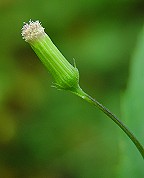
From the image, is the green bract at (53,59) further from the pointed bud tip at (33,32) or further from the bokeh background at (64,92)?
the bokeh background at (64,92)

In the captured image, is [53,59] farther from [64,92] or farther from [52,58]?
[64,92]

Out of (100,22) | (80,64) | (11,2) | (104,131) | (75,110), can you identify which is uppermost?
(11,2)

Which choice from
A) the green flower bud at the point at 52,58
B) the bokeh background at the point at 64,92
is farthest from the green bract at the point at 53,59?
the bokeh background at the point at 64,92

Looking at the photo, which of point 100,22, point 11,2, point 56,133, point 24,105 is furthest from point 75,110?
point 11,2

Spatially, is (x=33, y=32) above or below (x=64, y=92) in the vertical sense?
below

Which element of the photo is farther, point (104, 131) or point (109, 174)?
point (104, 131)

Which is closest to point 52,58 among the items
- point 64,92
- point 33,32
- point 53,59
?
point 53,59

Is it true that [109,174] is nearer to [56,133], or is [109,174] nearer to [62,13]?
[56,133]
